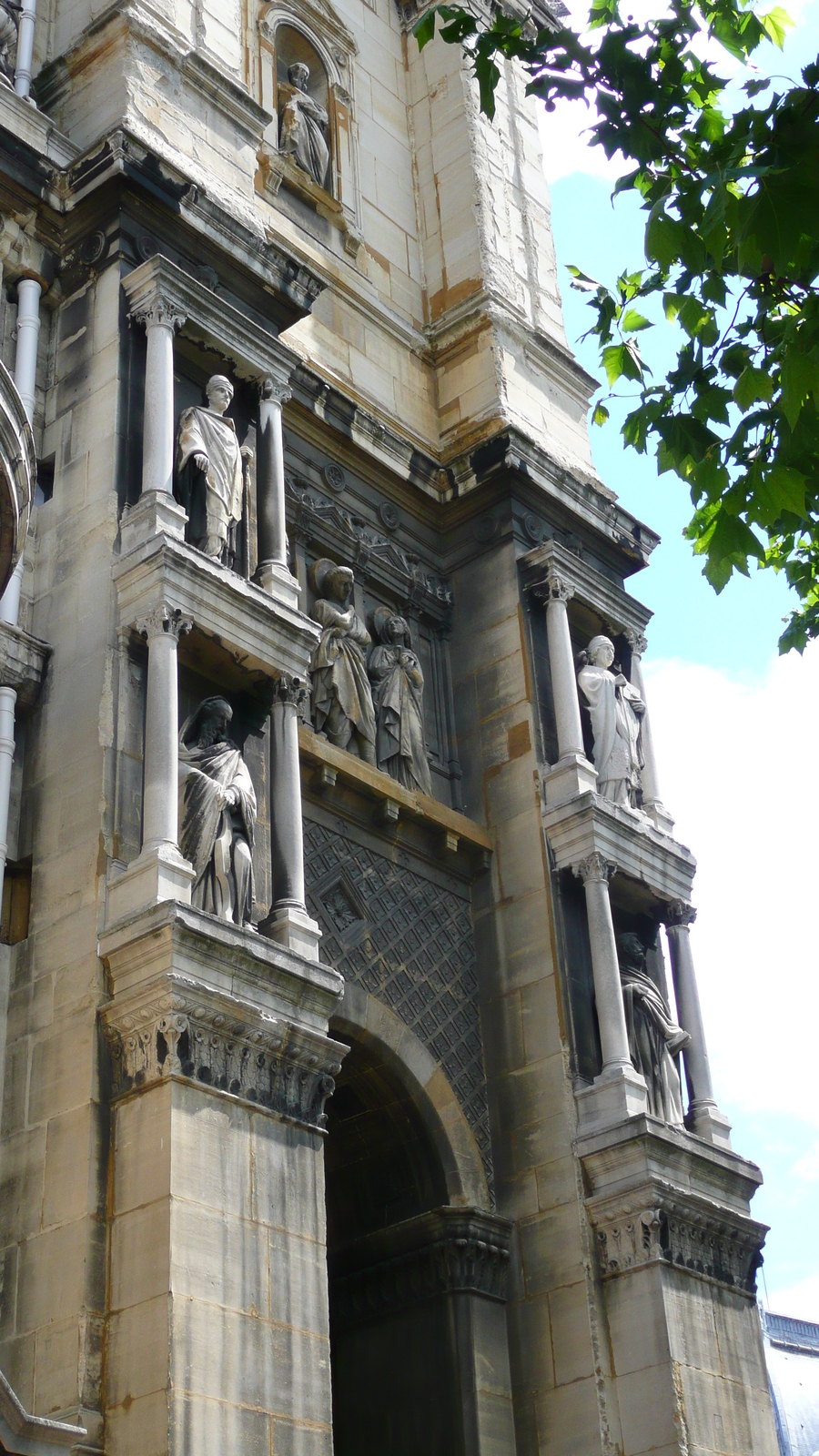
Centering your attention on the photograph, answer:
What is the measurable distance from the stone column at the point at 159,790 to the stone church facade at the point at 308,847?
37 millimetres

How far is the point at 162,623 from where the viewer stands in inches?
596

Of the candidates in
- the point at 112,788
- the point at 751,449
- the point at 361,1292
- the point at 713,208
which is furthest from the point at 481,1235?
the point at 713,208

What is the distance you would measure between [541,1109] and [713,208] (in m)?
10.4

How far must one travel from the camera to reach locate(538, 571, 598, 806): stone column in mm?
19484

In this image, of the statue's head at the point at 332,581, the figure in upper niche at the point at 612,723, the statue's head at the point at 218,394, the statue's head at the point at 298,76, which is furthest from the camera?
the statue's head at the point at 298,76

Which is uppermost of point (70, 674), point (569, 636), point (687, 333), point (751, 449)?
point (569, 636)

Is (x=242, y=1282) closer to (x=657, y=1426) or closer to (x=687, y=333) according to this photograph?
(x=657, y=1426)

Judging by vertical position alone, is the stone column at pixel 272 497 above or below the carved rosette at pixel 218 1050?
above

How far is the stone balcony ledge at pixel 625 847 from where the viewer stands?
19031mm

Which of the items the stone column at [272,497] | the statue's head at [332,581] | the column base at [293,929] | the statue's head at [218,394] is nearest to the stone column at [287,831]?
the column base at [293,929]

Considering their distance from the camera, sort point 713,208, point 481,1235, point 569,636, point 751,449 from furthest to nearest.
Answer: point 569,636
point 481,1235
point 751,449
point 713,208

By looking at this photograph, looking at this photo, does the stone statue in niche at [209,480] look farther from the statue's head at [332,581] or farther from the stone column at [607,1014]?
the stone column at [607,1014]

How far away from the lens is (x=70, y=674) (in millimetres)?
15516

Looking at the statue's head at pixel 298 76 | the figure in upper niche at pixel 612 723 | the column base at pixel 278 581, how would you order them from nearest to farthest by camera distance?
the column base at pixel 278 581, the figure in upper niche at pixel 612 723, the statue's head at pixel 298 76
